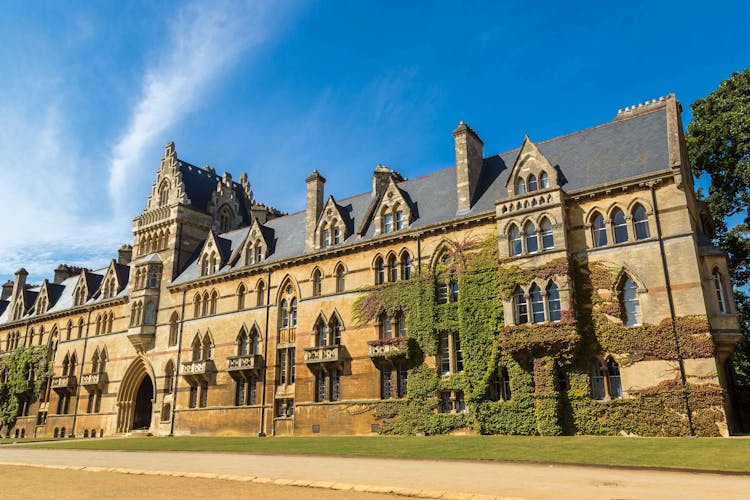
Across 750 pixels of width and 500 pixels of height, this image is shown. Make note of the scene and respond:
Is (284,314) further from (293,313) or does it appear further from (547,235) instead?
(547,235)

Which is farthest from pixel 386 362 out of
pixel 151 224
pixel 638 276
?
pixel 151 224

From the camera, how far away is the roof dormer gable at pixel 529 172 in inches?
1197

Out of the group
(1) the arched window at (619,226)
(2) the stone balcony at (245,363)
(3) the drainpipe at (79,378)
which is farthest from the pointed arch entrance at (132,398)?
(1) the arched window at (619,226)

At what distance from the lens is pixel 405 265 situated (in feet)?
114

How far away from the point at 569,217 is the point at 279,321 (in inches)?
788

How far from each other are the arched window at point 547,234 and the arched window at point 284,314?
1815cm

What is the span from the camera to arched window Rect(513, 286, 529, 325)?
1130 inches

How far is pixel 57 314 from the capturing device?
57.1 m

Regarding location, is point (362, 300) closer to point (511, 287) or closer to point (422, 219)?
point (422, 219)

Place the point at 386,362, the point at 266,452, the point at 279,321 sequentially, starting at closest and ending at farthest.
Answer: the point at 266,452, the point at 386,362, the point at 279,321

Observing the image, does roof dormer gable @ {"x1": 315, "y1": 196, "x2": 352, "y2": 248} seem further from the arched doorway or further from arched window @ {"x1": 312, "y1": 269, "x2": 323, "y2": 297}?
the arched doorway

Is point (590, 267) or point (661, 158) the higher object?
point (661, 158)

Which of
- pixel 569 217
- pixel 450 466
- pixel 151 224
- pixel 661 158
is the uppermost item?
pixel 151 224

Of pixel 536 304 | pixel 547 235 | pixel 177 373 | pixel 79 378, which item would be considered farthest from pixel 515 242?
pixel 79 378
